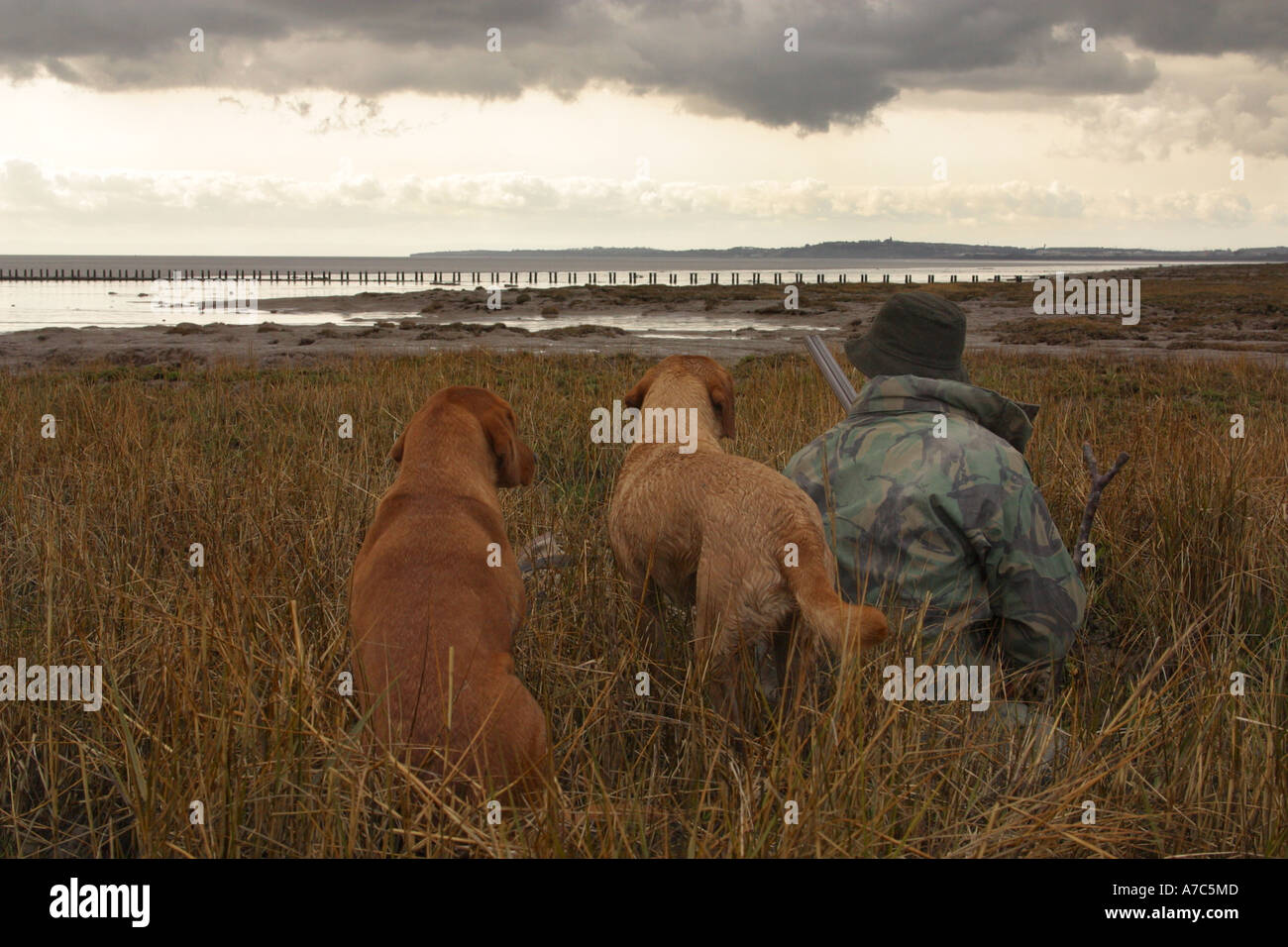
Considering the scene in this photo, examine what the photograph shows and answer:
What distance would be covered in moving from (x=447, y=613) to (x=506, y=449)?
118cm

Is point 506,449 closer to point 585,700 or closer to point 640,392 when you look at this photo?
point 640,392

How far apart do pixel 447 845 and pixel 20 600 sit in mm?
3698

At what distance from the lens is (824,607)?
306 cm

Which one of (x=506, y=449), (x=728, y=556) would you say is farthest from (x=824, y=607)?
(x=506, y=449)

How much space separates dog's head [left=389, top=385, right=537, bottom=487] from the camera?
4.10m

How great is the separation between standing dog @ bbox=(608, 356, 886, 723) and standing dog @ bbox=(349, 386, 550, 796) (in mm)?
593

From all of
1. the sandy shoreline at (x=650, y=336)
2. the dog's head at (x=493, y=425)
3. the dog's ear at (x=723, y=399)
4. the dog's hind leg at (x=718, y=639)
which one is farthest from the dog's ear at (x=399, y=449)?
the sandy shoreline at (x=650, y=336)

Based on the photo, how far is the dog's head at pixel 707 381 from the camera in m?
4.72

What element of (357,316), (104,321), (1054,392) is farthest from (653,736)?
(357,316)

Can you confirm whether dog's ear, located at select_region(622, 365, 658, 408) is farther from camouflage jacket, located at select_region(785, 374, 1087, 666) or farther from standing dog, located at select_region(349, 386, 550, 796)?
camouflage jacket, located at select_region(785, 374, 1087, 666)

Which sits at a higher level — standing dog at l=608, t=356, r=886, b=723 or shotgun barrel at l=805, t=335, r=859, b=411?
shotgun barrel at l=805, t=335, r=859, b=411

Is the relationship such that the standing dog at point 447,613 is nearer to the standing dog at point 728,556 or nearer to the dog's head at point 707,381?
the standing dog at point 728,556

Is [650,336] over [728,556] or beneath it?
over

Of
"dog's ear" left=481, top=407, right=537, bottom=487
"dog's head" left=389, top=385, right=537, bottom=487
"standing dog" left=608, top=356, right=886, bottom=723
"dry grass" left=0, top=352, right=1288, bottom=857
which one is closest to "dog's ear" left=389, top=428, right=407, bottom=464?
"dog's head" left=389, top=385, right=537, bottom=487
